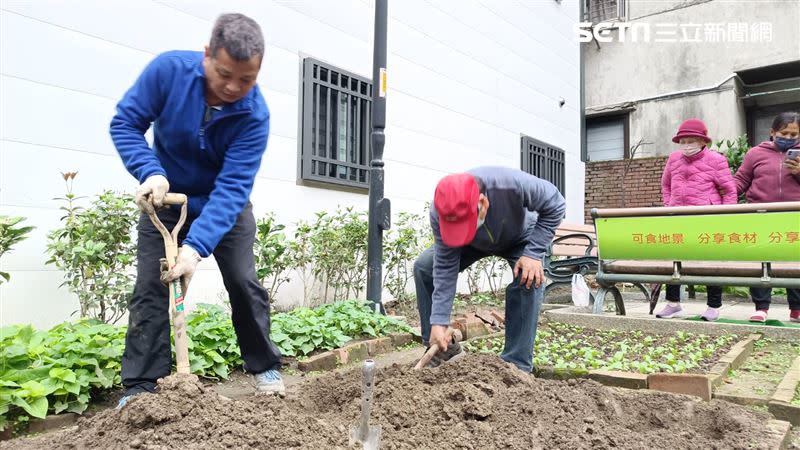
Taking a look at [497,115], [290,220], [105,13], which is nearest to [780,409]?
[290,220]

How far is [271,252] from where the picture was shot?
496cm

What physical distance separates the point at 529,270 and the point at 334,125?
3784 mm

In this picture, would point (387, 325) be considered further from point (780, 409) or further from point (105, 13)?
point (105, 13)

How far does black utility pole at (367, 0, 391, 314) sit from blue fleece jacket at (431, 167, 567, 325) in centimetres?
206

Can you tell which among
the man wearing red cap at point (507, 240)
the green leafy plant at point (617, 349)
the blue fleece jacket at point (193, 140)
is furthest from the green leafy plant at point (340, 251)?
the blue fleece jacket at point (193, 140)

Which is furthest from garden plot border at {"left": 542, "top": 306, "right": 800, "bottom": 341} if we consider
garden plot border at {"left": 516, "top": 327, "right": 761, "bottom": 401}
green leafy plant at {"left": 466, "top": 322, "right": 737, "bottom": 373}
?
garden plot border at {"left": 516, "top": 327, "right": 761, "bottom": 401}

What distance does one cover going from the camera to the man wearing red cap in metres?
3.05

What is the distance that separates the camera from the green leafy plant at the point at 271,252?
493 cm

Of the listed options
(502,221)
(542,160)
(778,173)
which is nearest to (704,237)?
(778,173)

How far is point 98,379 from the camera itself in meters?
2.89

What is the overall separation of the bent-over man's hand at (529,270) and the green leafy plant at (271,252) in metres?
2.21

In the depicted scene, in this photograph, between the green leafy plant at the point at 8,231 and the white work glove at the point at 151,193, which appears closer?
the white work glove at the point at 151,193

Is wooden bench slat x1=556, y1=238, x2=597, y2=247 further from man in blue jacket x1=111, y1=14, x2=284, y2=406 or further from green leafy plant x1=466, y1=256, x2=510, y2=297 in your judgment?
man in blue jacket x1=111, y1=14, x2=284, y2=406

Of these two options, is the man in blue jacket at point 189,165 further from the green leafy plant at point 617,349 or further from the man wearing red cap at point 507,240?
the green leafy plant at point 617,349
